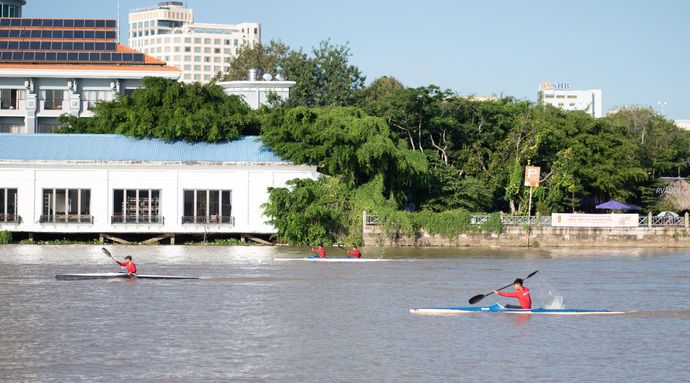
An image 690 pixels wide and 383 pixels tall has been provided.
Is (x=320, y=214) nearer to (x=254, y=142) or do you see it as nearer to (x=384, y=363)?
(x=254, y=142)

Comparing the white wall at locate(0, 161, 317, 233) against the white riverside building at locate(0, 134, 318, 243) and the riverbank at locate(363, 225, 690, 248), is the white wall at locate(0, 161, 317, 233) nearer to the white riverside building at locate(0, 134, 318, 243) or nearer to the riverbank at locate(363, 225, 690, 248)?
the white riverside building at locate(0, 134, 318, 243)

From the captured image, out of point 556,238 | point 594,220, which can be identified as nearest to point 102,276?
point 556,238

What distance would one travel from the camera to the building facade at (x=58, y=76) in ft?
198

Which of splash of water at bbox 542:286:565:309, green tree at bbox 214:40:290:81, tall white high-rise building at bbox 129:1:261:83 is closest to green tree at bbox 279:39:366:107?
green tree at bbox 214:40:290:81

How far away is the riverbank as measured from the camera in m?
43.0

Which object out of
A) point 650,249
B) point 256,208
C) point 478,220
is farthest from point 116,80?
point 650,249

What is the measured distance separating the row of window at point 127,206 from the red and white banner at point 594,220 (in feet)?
61.5

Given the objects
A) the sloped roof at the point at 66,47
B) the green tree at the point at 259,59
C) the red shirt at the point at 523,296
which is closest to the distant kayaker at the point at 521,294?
the red shirt at the point at 523,296

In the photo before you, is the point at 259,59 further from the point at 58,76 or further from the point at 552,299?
the point at 552,299

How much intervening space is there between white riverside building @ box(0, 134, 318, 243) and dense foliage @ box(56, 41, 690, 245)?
1.40 m

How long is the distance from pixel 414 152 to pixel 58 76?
1225 inches

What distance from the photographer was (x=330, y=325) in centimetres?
2009

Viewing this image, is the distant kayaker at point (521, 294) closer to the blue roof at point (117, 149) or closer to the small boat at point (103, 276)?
the small boat at point (103, 276)

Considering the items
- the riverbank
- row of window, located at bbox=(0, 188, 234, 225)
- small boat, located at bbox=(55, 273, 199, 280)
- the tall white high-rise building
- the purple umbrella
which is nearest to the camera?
small boat, located at bbox=(55, 273, 199, 280)
